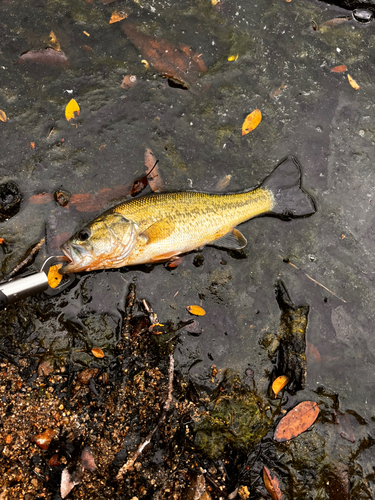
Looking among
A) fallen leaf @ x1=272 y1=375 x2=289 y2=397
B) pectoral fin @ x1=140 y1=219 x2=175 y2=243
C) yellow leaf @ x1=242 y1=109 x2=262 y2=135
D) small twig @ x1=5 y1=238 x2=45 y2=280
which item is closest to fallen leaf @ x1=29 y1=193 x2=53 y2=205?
small twig @ x1=5 y1=238 x2=45 y2=280

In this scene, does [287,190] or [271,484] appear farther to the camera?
[287,190]

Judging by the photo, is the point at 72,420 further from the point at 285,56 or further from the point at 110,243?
the point at 285,56

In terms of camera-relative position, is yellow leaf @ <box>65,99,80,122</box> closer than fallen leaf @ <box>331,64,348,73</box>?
Yes

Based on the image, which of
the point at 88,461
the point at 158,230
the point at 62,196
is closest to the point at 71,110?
the point at 62,196

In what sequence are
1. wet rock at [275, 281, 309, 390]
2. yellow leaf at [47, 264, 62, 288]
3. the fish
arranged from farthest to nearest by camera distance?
wet rock at [275, 281, 309, 390]
yellow leaf at [47, 264, 62, 288]
the fish

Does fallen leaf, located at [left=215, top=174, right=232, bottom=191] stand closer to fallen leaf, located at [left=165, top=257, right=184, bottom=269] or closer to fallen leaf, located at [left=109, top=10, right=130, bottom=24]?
fallen leaf, located at [left=165, top=257, right=184, bottom=269]

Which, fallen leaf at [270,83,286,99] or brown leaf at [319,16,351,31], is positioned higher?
brown leaf at [319,16,351,31]

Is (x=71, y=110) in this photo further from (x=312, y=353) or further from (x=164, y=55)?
(x=312, y=353)

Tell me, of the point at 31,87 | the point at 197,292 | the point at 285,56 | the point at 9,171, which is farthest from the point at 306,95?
the point at 9,171
